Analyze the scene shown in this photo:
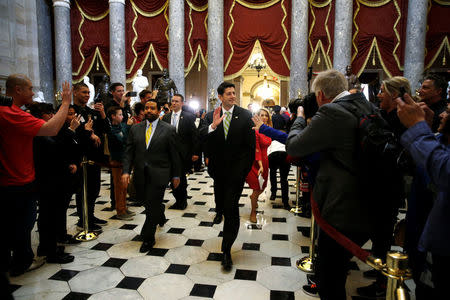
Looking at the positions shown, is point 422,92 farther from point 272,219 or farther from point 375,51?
point 375,51

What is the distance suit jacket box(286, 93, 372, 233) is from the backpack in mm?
32

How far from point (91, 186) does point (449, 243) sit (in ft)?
12.8

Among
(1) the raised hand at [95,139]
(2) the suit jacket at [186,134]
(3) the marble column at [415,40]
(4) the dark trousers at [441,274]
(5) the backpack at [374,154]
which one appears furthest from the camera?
(3) the marble column at [415,40]

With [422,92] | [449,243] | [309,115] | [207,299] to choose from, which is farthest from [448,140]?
[207,299]

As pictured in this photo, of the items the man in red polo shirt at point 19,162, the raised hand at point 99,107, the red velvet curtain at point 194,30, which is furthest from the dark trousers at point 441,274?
the red velvet curtain at point 194,30

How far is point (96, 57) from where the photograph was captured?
13.3 meters

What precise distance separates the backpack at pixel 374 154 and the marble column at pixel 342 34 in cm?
1028

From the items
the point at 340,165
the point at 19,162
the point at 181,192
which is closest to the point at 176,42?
the point at 181,192

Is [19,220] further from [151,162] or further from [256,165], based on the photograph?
[256,165]

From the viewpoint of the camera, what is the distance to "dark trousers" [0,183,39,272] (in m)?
2.76

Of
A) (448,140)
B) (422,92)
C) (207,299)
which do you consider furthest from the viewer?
(422,92)

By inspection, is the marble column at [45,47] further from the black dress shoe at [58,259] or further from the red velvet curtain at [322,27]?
the black dress shoe at [58,259]

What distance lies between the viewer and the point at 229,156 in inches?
127

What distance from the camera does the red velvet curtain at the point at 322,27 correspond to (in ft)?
38.4
